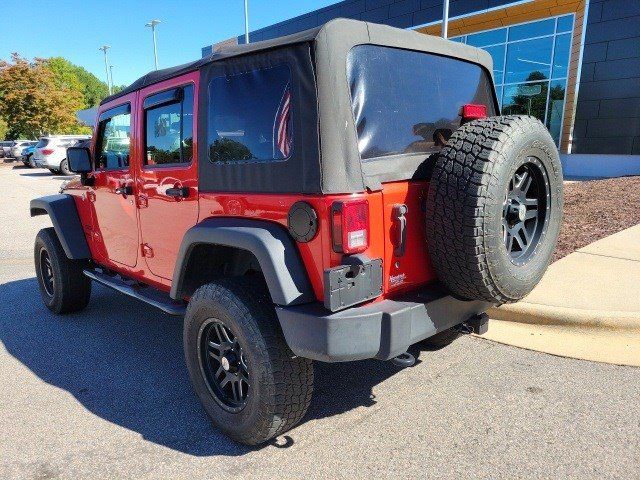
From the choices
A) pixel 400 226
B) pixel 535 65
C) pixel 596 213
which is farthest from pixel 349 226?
pixel 535 65

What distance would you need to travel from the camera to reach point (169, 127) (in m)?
3.12

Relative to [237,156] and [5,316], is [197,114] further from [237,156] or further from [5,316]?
[5,316]

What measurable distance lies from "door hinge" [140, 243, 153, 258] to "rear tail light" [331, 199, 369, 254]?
1.83 meters

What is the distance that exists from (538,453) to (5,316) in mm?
4872

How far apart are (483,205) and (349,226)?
63 cm

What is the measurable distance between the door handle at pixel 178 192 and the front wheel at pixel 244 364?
67 centimetres

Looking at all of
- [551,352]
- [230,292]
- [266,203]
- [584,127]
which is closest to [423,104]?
[266,203]

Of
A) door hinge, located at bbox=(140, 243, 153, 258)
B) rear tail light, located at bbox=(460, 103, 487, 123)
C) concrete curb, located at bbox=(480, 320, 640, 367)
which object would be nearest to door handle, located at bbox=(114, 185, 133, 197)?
door hinge, located at bbox=(140, 243, 153, 258)

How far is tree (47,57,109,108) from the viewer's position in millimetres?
83500

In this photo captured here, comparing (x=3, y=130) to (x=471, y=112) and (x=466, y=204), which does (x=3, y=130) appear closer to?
(x=471, y=112)

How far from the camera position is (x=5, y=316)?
4.71 metres

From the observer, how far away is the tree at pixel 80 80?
274 feet

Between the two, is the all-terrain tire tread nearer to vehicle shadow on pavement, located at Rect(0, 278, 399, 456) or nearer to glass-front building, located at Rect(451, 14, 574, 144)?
vehicle shadow on pavement, located at Rect(0, 278, 399, 456)

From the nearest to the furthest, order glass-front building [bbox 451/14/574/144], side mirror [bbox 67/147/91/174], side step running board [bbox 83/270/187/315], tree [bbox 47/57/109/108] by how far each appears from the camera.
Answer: side step running board [bbox 83/270/187/315], side mirror [bbox 67/147/91/174], glass-front building [bbox 451/14/574/144], tree [bbox 47/57/109/108]
